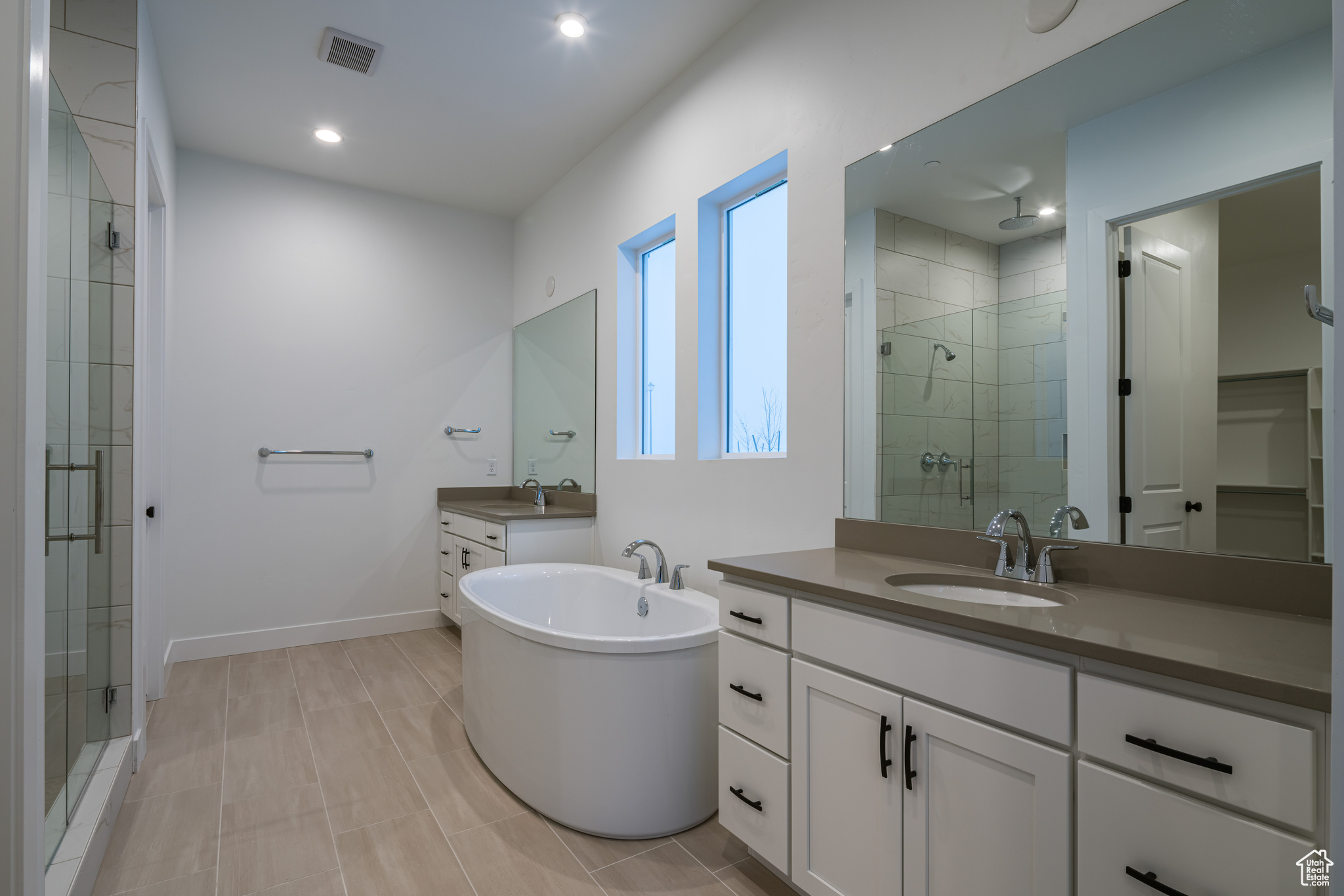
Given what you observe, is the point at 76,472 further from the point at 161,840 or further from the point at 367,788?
the point at 367,788

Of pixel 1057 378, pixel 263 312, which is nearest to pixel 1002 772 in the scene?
pixel 1057 378

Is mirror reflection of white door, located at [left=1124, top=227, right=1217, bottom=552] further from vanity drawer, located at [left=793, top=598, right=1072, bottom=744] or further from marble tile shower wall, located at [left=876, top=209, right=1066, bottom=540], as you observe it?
vanity drawer, located at [left=793, top=598, right=1072, bottom=744]

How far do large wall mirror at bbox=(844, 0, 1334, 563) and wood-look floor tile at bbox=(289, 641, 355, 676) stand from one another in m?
2.77

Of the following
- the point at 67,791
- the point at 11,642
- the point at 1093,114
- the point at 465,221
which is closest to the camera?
the point at 11,642

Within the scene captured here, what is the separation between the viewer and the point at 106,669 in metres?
2.02

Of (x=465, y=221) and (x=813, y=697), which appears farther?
(x=465, y=221)

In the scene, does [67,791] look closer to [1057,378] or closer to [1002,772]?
[1002,772]

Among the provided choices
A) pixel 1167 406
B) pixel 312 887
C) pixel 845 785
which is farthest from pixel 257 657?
pixel 1167 406

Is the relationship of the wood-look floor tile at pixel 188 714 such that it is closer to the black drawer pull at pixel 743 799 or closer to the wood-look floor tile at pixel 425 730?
the wood-look floor tile at pixel 425 730

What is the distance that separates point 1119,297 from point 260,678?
12.2ft

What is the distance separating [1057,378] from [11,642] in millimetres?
2075

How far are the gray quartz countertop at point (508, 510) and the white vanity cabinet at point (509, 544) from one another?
0.07ft

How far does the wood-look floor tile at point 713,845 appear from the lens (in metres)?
1.76

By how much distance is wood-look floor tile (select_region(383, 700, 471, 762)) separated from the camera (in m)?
2.44
